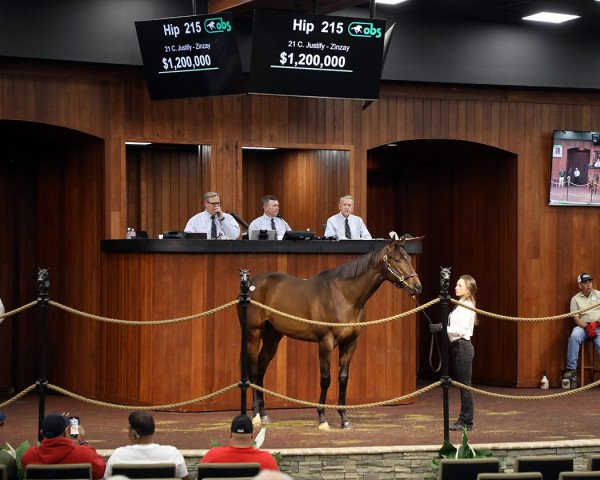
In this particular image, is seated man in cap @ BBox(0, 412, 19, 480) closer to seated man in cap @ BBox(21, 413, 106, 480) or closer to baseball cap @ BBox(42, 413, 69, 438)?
seated man in cap @ BBox(21, 413, 106, 480)

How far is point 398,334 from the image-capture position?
11.3 metres

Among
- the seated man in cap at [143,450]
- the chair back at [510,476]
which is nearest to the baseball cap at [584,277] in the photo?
the chair back at [510,476]

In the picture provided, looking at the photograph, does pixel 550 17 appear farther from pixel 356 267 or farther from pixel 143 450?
pixel 143 450

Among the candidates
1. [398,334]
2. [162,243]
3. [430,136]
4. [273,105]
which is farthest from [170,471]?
[430,136]

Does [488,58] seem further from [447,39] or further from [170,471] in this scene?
[170,471]

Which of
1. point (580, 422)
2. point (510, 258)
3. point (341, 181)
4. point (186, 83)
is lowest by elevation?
point (580, 422)

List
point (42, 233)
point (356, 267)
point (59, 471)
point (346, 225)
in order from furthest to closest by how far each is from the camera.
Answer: point (42, 233), point (346, 225), point (356, 267), point (59, 471)

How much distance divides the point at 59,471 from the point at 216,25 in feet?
18.8

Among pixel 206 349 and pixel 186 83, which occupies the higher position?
pixel 186 83

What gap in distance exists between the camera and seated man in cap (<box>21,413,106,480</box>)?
6.08 meters

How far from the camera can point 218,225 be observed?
1130 cm

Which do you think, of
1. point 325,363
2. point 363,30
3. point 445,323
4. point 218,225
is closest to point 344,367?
point 325,363

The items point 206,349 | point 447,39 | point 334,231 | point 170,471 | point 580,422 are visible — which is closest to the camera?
point 170,471

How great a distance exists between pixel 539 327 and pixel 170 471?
8144 mm
